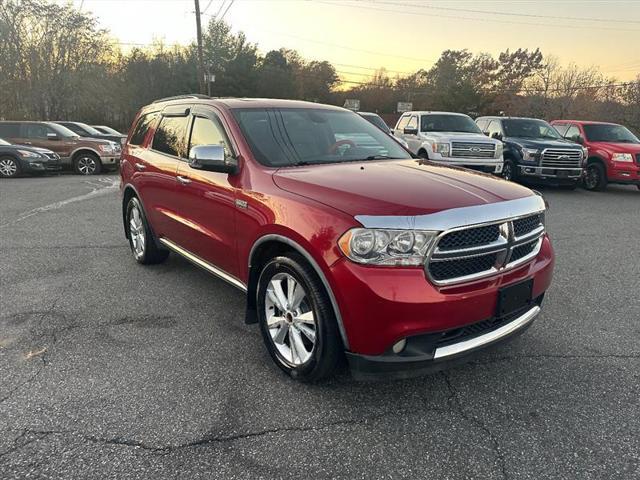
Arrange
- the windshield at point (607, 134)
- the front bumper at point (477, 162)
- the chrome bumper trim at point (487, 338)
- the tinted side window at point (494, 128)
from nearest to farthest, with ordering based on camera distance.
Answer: the chrome bumper trim at point (487, 338)
the front bumper at point (477, 162)
the windshield at point (607, 134)
the tinted side window at point (494, 128)

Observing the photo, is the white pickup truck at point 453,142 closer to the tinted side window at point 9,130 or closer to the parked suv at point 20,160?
the parked suv at point 20,160

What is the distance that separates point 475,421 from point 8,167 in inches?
631

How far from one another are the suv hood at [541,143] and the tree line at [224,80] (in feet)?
68.5

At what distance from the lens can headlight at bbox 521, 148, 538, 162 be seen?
11.8m

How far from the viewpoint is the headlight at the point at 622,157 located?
38.8 ft

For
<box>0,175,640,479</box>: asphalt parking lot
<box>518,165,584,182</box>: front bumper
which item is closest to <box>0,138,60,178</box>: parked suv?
<box>0,175,640,479</box>: asphalt parking lot

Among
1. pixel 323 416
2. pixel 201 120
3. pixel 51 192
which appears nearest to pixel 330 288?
pixel 323 416

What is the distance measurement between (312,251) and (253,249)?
26.5 inches

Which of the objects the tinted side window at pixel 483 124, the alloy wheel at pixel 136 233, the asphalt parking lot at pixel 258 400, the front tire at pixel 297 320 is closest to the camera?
the asphalt parking lot at pixel 258 400

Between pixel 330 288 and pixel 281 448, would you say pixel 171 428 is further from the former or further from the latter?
pixel 330 288

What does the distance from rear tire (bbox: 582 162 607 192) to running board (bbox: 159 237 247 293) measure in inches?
459

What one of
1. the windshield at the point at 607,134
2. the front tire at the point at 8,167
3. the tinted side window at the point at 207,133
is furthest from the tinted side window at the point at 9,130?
the windshield at the point at 607,134

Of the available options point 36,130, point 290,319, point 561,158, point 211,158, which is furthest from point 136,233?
point 36,130

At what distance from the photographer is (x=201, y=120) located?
13.7ft
